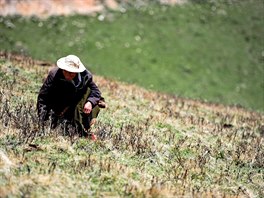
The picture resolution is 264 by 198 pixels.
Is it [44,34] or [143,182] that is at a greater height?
[44,34]

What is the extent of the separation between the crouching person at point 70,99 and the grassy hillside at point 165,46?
2126 centimetres

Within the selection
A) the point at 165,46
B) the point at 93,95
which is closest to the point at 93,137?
the point at 93,95

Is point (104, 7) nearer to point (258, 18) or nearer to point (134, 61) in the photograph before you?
point (134, 61)

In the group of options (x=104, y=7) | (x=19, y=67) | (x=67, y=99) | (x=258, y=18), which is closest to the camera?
(x=67, y=99)

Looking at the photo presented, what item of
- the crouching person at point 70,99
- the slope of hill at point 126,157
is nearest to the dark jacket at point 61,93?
the crouching person at point 70,99

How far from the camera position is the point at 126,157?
868cm

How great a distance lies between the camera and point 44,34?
3553 centimetres

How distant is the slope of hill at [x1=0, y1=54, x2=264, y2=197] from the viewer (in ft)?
23.1

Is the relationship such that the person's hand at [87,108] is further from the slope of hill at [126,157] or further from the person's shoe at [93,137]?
the slope of hill at [126,157]

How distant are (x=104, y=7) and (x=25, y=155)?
33.1 metres

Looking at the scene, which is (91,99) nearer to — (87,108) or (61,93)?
(87,108)

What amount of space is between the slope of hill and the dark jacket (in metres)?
0.44

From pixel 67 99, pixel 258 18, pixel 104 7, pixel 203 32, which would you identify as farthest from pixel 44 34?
pixel 67 99

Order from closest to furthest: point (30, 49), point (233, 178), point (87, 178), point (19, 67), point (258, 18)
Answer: point (87, 178), point (233, 178), point (19, 67), point (30, 49), point (258, 18)
